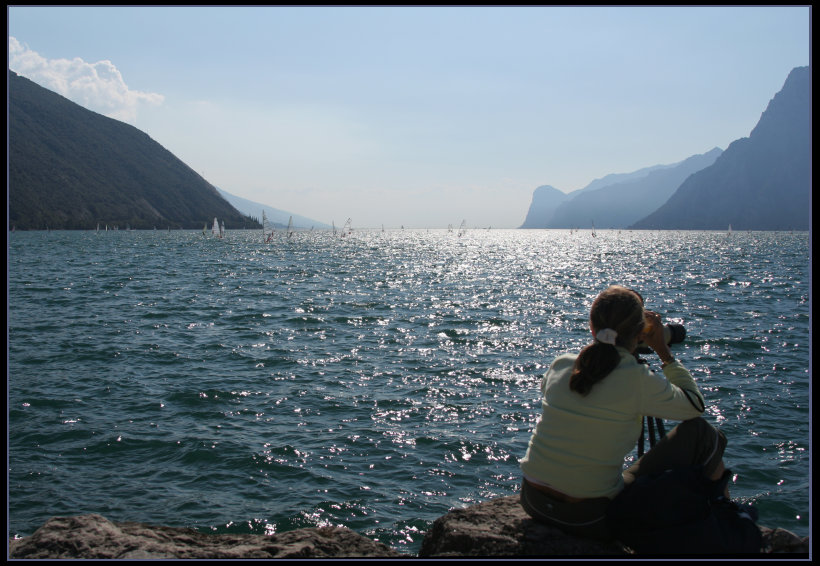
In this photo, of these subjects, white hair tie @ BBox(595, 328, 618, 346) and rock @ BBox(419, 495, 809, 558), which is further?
rock @ BBox(419, 495, 809, 558)

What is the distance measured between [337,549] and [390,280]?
116 ft

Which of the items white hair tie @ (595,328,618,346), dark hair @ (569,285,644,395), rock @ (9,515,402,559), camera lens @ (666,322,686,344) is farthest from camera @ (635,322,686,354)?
rock @ (9,515,402,559)

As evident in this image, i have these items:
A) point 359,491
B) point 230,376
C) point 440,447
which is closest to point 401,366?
point 230,376

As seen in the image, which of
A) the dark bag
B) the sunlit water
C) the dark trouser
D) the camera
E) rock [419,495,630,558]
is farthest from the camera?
the sunlit water

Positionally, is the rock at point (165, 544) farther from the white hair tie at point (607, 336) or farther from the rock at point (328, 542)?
the white hair tie at point (607, 336)

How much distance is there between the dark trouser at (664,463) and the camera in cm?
387

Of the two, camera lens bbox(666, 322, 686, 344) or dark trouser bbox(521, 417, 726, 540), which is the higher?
camera lens bbox(666, 322, 686, 344)

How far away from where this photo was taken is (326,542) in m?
4.64

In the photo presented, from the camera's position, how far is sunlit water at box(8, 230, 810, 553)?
24.7ft

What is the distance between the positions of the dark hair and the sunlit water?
3.84 metres

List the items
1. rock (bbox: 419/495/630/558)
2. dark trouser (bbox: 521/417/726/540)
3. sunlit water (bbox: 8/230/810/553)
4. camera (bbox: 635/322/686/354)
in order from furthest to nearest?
sunlit water (bbox: 8/230/810/553), camera (bbox: 635/322/686/354), rock (bbox: 419/495/630/558), dark trouser (bbox: 521/417/726/540)

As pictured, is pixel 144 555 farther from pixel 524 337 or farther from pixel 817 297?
pixel 524 337

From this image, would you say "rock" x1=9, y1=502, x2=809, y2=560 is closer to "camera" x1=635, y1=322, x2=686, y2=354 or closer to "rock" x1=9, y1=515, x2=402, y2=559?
Answer: "rock" x1=9, y1=515, x2=402, y2=559

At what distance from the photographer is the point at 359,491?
775 cm
